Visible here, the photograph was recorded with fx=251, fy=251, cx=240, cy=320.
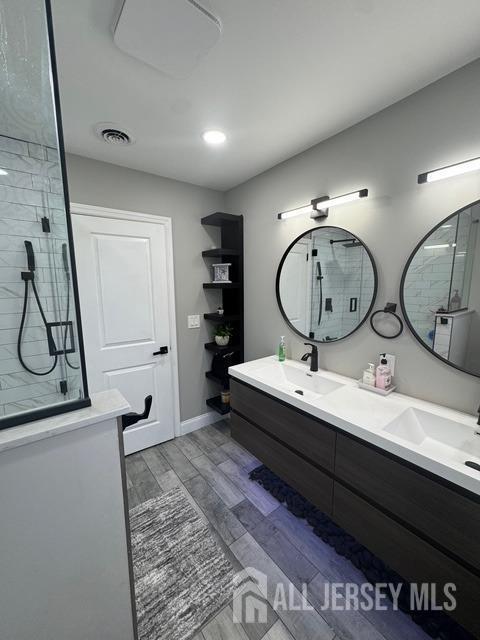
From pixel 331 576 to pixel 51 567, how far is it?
131cm

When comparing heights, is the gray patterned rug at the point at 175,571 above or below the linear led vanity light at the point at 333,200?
below

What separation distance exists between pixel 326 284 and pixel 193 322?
4.31 feet

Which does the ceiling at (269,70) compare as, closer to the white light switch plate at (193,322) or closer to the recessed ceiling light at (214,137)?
the recessed ceiling light at (214,137)

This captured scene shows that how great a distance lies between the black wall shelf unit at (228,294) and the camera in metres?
2.42

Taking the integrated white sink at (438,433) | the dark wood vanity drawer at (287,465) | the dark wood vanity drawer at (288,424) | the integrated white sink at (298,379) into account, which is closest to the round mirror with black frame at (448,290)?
the integrated white sink at (438,433)

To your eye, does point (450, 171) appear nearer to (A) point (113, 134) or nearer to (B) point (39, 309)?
(B) point (39, 309)

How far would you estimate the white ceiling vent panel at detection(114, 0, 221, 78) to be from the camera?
849mm

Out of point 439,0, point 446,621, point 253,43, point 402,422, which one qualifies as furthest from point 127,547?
point 439,0

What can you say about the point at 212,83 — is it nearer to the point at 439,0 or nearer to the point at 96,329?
the point at 439,0

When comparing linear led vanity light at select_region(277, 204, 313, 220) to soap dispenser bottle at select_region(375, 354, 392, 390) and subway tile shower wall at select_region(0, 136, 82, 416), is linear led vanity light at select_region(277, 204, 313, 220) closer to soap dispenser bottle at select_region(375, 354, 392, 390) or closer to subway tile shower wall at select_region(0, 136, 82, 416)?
soap dispenser bottle at select_region(375, 354, 392, 390)

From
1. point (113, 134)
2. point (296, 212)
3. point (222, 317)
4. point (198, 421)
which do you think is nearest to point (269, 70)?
point (296, 212)

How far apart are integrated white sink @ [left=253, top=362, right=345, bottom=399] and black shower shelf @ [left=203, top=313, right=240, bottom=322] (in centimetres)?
66

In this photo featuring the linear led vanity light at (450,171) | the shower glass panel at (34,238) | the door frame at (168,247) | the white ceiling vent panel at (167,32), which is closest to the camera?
the shower glass panel at (34,238)

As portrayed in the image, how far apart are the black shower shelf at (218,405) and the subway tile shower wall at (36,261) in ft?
6.34
